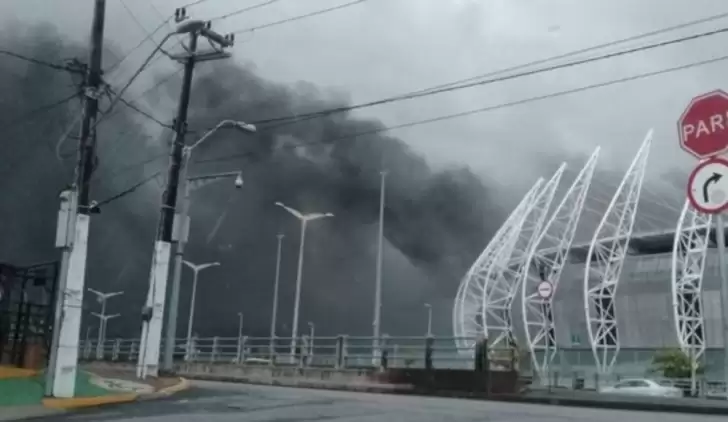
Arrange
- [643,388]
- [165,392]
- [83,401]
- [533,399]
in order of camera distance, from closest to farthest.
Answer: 1. [83,401]
2. [533,399]
3. [165,392]
4. [643,388]

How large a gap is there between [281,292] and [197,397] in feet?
290

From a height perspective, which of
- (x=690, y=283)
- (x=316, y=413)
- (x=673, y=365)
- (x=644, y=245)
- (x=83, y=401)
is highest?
(x=644, y=245)

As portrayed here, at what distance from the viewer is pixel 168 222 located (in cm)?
2416

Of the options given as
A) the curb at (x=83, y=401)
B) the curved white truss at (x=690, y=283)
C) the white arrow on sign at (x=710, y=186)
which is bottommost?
the curb at (x=83, y=401)

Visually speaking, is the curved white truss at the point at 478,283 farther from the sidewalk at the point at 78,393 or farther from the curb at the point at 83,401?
the curb at the point at 83,401

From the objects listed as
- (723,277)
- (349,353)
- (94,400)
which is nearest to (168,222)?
(349,353)

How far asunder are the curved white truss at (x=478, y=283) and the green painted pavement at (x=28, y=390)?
68.6 metres

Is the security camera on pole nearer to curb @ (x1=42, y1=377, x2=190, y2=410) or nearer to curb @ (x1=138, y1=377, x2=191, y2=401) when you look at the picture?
curb @ (x1=42, y1=377, x2=190, y2=410)

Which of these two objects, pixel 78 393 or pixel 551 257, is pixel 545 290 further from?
pixel 551 257

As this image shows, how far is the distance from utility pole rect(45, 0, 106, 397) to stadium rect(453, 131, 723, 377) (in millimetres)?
38860

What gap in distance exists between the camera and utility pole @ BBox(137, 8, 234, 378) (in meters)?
22.8

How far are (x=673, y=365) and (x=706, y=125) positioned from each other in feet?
155

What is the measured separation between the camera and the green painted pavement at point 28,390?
15167mm

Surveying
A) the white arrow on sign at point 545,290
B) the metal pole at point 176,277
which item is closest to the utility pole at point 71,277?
the metal pole at point 176,277
